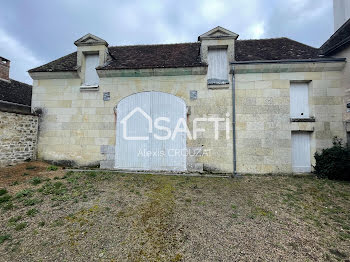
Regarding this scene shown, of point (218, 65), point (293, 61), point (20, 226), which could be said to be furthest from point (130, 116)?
point (293, 61)

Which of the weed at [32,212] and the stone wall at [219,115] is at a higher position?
the stone wall at [219,115]

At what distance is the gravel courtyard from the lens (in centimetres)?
317

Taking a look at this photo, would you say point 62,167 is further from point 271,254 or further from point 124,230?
point 271,254

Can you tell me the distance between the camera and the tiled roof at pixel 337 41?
23.6 ft

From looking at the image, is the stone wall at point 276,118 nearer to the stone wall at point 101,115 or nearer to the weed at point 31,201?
the stone wall at point 101,115

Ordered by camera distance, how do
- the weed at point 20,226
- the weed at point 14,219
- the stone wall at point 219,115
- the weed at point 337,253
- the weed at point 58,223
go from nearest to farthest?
the weed at point 337,253, the weed at point 20,226, the weed at point 58,223, the weed at point 14,219, the stone wall at point 219,115

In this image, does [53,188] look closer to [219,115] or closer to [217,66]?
[219,115]

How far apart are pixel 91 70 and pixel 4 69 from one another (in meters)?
10.1

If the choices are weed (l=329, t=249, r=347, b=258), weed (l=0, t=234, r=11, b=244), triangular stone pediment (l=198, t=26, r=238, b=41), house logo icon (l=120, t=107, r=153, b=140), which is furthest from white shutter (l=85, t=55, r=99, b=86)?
weed (l=329, t=249, r=347, b=258)

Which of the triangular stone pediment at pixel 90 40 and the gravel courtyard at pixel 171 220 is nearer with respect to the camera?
the gravel courtyard at pixel 171 220

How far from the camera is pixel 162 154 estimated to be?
26.2ft

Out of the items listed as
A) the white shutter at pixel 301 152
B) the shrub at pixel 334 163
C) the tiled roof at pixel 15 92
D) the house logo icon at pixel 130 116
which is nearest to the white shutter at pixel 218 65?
the house logo icon at pixel 130 116

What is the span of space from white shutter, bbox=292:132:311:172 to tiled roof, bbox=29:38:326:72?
351 cm

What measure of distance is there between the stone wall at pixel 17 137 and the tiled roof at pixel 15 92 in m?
5.95
